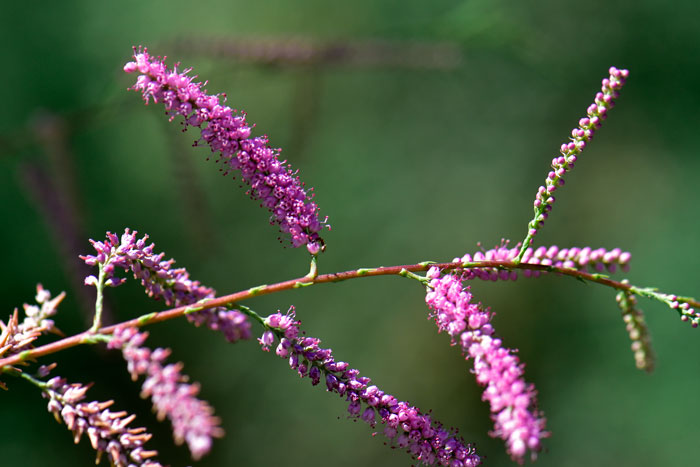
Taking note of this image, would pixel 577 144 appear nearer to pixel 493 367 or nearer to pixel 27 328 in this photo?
pixel 493 367

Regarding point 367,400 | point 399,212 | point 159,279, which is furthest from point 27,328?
point 399,212

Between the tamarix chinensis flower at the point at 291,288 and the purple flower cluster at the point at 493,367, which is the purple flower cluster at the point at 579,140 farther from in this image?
the purple flower cluster at the point at 493,367

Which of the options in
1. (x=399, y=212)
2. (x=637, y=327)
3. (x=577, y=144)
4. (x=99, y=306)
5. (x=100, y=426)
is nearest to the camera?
(x=100, y=426)

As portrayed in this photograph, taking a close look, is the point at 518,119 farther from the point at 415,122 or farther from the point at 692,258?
the point at 692,258

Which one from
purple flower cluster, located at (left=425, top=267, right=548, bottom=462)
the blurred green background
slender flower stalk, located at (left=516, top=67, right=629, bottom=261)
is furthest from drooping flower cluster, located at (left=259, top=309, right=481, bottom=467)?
the blurred green background

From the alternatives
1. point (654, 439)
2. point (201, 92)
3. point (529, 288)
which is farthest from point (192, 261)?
point (201, 92)

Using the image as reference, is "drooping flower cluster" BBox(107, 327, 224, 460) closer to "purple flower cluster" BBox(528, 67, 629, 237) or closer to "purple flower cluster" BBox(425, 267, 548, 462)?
"purple flower cluster" BBox(425, 267, 548, 462)

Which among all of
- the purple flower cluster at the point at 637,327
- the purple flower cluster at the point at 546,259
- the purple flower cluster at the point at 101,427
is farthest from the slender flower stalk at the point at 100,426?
the purple flower cluster at the point at 637,327
